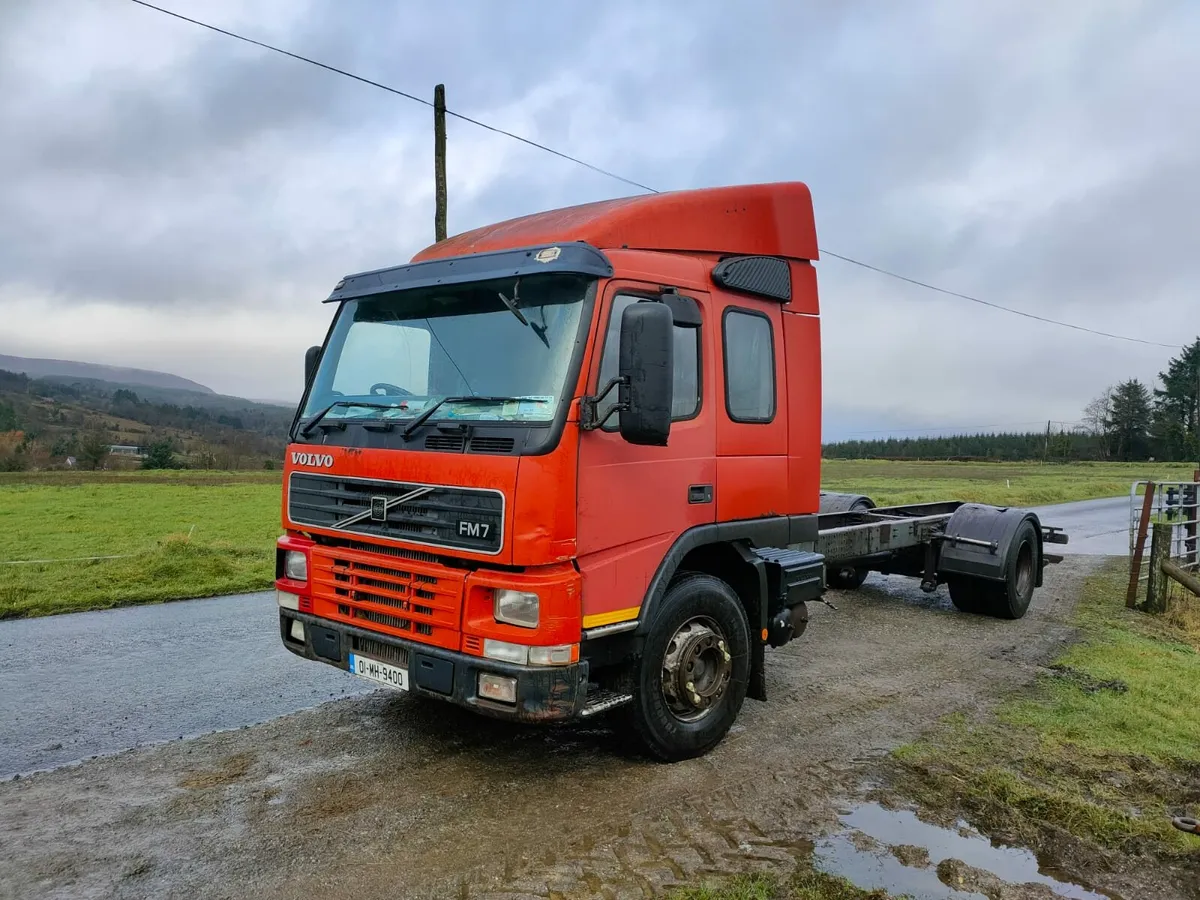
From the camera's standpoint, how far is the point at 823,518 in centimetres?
874

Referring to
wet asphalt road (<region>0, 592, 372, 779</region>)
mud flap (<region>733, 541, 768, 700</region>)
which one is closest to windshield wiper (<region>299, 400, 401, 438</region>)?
wet asphalt road (<region>0, 592, 372, 779</region>)

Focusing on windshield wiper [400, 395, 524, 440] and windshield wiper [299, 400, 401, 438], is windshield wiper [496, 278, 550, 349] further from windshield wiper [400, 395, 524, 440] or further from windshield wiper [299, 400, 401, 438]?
windshield wiper [299, 400, 401, 438]

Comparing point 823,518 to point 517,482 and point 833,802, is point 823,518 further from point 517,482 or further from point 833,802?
point 517,482

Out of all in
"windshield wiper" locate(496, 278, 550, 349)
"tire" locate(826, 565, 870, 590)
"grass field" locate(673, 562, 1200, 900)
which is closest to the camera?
"grass field" locate(673, 562, 1200, 900)

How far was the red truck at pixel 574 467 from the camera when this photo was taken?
3.97 meters

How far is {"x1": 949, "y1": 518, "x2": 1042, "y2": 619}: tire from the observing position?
28.4ft

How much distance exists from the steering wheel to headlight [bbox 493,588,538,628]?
1357 mm

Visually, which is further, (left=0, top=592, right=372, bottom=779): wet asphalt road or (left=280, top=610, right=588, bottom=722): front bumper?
(left=0, top=592, right=372, bottom=779): wet asphalt road

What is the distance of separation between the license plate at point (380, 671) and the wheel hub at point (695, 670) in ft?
4.75

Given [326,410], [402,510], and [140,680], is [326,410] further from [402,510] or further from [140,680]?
[140,680]

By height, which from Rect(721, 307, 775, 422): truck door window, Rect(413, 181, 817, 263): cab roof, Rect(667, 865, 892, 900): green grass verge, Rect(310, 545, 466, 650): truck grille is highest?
Rect(413, 181, 817, 263): cab roof

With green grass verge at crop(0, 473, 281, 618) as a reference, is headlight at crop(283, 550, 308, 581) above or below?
above

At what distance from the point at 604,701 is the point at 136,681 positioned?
4.13 meters

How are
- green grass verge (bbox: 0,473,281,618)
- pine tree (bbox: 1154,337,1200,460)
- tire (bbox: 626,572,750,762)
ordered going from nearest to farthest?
tire (bbox: 626,572,750,762) → green grass verge (bbox: 0,473,281,618) → pine tree (bbox: 1154,337,1200,460)
